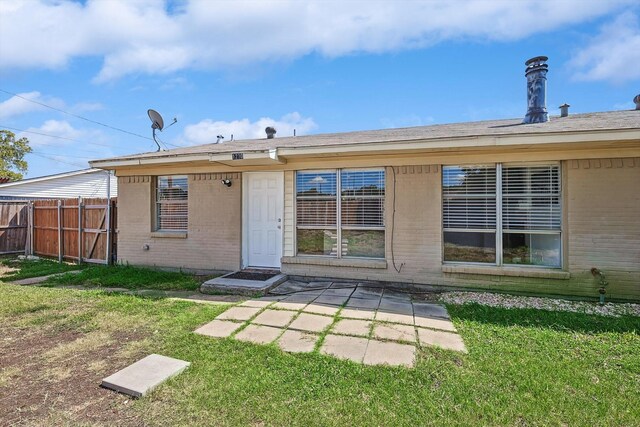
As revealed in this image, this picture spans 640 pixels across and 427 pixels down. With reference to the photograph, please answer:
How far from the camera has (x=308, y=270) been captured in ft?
22.2

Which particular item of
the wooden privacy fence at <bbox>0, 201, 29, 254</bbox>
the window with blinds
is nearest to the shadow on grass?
the window with blinds

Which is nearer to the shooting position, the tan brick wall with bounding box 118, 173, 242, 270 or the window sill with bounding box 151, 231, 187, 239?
the tan brick wall with bounding box 118, 173, 242, 270

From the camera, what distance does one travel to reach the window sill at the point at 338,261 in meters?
6.28

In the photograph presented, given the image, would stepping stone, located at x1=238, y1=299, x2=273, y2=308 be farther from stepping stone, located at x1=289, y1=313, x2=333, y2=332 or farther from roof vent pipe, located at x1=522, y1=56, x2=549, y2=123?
roof vent pipe, located at x1=522, y1=56, x2=549, y2=123

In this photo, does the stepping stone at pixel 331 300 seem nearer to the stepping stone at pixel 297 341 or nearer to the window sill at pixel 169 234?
the stepping stone at pixel 297 341

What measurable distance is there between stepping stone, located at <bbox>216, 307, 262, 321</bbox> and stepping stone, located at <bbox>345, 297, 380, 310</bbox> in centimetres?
141

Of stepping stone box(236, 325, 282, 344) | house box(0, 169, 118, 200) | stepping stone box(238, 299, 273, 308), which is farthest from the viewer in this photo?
house box(0, 169, 118, 200)

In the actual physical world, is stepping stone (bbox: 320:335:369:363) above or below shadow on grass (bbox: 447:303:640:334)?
below

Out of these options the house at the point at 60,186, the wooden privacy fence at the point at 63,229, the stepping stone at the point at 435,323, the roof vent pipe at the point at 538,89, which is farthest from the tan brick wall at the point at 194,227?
the house at the point at 60,186

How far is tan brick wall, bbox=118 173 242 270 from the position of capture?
7.24m

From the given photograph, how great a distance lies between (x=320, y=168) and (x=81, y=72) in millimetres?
13300

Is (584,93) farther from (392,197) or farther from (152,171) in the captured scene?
(152,171)

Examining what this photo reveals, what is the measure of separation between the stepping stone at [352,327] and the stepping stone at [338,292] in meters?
1.19

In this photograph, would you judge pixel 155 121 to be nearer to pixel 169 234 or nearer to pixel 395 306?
pixel 169 234
